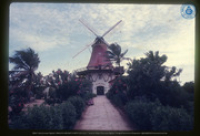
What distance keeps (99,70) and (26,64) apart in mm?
16002

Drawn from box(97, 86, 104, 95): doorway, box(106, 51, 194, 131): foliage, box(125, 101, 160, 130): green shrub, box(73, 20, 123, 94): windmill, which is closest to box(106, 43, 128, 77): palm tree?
box(73, 20, 123, 94): windmill

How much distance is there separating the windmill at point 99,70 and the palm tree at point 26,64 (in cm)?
1366

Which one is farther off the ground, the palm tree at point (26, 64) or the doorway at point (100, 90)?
the palm tree at point (26, 64)

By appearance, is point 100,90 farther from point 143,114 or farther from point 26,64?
point 143,114

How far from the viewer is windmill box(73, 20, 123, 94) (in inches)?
1056

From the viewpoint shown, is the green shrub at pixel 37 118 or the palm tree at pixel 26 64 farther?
the palm tree at pixel 26 64

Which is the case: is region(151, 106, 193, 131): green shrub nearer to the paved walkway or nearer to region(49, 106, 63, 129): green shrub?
the paved walkway

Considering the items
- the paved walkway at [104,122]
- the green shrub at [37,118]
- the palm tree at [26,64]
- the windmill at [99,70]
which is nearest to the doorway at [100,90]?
the windmill at [99,70]

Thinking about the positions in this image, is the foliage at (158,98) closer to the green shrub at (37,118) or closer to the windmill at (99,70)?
the green shrub at (37,118)

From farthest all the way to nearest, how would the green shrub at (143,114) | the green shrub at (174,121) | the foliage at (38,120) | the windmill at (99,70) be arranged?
1. the windmill at (99,70)
2. the green shrub at (143,114)
3. the foliage at (38,120)
4. the green shrub at (174,121)

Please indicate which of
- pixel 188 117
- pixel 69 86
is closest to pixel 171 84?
pixel 188 117

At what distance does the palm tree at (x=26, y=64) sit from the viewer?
1104 centimetres

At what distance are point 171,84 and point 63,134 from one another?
21.0 feet

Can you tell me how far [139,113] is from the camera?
7199 mm
